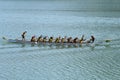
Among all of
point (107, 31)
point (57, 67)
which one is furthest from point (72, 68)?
point (107, 31)

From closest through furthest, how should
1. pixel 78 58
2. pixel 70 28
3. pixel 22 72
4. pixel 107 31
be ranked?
pixel 22 72
pixel 78 58
pixel 107 31
pixel 70 28

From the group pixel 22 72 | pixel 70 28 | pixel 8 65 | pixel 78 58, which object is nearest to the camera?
pixel 22 72

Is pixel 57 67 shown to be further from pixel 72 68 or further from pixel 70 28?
pixel 70 28

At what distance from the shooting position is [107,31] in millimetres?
32094

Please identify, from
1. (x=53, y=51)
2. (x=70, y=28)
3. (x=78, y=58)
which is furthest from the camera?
(x=70, y=28)

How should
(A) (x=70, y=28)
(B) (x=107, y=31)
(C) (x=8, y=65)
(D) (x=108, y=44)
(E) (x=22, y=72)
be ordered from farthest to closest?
(A) (x=70, y=28)
(B) (x=107, y=31)
(D) (x=108, y=44)
(C) (x=8, y=65)
(E) (x=22, y=72)

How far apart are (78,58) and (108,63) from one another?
6.65 feet

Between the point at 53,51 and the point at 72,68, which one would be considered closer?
the point at 72,68

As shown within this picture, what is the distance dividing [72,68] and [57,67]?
2.82 ft

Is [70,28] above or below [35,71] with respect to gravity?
above

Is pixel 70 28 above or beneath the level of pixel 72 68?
above

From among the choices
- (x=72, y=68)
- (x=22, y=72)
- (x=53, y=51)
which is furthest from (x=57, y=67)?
(x=53, y=51)

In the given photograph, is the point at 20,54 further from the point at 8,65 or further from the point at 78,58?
the point at 78,58

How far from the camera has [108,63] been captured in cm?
1927
